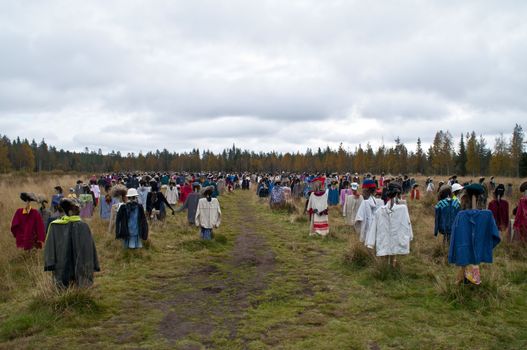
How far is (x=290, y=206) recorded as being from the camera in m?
21.2

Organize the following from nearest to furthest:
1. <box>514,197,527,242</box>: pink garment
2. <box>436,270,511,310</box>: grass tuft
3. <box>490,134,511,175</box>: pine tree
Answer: <box>436,270,511,310</box>: grass tuft, <box>514,197,527,242</box>: pink garment, <box>490,134,511,175</box>: pine tree

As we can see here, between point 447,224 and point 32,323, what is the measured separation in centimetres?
837

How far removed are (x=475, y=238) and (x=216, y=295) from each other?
4461mm

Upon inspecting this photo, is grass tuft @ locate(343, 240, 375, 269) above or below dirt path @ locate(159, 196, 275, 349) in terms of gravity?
above

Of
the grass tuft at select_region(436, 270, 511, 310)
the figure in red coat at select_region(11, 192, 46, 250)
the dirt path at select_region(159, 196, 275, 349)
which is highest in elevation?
the figure in red coat at select_region(11, 192, 46, 250)

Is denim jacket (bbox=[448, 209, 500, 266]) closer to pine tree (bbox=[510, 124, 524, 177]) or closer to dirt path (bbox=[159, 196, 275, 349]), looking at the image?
dirt path (bbox=[159, 196, 275, 349])

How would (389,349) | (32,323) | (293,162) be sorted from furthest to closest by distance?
(293,162)
(32,323)
(389,349)

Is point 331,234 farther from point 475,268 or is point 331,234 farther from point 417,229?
point 475,268

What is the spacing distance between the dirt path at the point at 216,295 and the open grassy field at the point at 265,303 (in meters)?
0.02

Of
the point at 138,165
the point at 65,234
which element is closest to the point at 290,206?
the point at 65,234

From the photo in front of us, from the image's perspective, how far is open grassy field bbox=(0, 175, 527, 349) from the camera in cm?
541

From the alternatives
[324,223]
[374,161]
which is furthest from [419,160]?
[324,223]

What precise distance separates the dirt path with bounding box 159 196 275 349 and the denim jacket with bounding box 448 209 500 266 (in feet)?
11.5

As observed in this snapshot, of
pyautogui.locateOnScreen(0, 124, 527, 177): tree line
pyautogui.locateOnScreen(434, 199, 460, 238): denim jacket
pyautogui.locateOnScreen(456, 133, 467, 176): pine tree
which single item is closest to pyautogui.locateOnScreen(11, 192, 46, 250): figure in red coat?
pyautogui.locateOnScreen(434, 199, 460, 238): denim jacket
